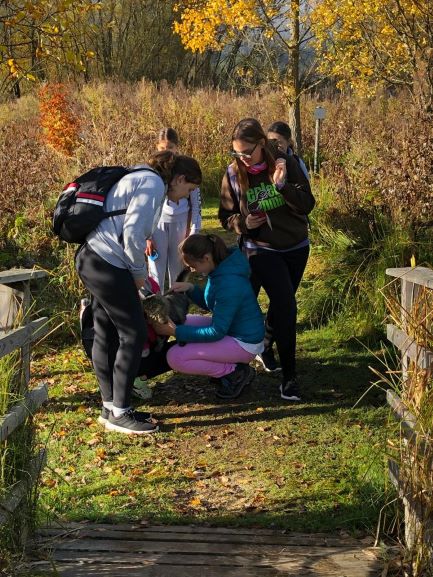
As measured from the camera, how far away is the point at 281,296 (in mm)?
5543

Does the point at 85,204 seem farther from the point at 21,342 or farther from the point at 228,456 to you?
the point at 228,456

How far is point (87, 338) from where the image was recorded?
5523 mm

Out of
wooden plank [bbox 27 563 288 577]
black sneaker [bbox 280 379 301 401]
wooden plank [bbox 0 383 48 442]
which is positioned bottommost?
wooden plank [bbox 27 563 288 577]

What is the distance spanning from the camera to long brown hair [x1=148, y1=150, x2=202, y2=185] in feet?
16.3

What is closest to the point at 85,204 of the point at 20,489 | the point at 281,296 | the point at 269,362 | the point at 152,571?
the point at 281,296

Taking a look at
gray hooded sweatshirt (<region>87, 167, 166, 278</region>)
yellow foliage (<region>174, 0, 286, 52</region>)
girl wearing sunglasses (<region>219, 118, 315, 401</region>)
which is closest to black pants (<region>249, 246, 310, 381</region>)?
girl wearing sunglasses (<region>219, 118, 315, 401</region>)

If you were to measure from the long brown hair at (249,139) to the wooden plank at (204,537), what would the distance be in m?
2.65

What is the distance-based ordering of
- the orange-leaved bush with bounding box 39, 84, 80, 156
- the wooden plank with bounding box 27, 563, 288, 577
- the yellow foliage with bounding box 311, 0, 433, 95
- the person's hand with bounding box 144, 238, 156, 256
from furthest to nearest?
the orange-leaved bush with bounding box 39, 84, 80, 156
the yellow foliage with bounding box 311, 0, 433, 95
the person's hand with bounding box 144, 238, 156, 256
the wooden plank with bounding box 27, 563, 288, 577

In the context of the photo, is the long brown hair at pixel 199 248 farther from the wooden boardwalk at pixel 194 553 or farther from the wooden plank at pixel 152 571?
the wooden plank at pixel 152 571

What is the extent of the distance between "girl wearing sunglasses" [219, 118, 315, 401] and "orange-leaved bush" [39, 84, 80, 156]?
9137mm

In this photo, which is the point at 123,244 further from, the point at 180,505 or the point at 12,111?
the point at 12,111

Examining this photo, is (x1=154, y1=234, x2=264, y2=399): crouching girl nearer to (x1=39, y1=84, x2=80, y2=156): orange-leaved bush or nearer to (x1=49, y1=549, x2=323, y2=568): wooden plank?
(x1=49, y1=549, x2=323, y2=568): wooden plank

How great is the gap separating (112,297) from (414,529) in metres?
2.33

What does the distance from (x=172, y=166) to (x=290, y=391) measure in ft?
6.06
